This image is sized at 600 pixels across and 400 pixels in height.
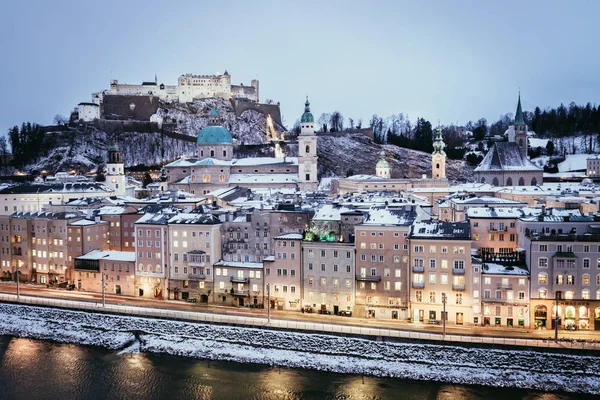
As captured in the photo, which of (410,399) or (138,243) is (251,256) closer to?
(138,243)

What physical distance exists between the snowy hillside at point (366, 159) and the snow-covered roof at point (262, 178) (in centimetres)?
2729

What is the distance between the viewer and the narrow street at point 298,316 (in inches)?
1174

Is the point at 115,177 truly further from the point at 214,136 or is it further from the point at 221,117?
the point at 221,117

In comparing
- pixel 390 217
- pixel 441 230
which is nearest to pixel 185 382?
pixel 390 217

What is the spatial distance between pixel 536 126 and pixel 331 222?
313 feet

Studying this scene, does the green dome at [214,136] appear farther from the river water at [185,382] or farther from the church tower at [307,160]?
the river water at [185,382]

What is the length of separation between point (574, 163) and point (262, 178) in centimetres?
5396

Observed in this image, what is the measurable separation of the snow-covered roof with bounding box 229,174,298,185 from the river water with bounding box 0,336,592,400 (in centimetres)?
Result: 3927

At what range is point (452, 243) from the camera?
1268 inches

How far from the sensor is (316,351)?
30422 mm

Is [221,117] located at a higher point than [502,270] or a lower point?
higher

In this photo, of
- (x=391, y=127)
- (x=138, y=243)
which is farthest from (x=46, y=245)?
(x=391, y=127)

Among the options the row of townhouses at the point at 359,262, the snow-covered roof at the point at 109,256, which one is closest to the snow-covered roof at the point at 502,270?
the row of townhouses at the point at 359,262

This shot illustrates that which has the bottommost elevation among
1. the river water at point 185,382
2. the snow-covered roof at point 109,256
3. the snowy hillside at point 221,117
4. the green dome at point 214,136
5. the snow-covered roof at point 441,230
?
the river water at point 185,382
